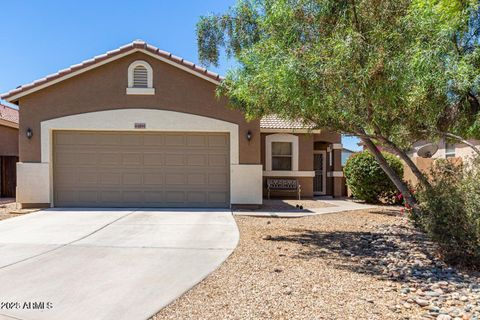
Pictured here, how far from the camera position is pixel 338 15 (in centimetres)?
596

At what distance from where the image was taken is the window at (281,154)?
16.1 metres

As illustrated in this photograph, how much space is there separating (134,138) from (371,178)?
9216mm

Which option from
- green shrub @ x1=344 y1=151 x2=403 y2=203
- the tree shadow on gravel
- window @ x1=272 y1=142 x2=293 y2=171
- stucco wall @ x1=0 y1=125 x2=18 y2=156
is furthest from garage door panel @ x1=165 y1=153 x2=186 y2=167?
stucco wall @ x1=0 y1=125 x2=18 y2=156

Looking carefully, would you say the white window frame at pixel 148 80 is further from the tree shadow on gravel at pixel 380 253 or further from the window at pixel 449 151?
the window at pixel 449 151

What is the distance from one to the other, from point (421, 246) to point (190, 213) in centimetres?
656

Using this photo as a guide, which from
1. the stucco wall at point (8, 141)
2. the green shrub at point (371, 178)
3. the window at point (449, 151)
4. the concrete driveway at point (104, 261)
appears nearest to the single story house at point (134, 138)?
the concrete driveway at point (104, 261)

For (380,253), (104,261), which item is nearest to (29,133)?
(104,261)

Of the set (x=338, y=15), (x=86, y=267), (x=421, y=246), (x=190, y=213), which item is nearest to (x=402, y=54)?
(x=338, y=15)

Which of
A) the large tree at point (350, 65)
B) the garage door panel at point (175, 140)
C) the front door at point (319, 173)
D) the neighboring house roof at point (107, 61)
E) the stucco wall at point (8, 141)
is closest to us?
the large tree at point (350, 65)

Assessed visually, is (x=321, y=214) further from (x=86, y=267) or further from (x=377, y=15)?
(x=86, y=267)

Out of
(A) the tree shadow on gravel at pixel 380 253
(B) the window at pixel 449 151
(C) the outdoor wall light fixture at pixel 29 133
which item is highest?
(C) the outdoor wall light fixture at pixel 29 133

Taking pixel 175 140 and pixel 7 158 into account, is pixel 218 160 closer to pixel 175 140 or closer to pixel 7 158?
pixel 175 140

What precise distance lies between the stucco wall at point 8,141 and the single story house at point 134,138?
236 inches

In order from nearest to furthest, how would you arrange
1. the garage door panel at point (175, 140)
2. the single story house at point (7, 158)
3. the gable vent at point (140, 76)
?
1. the gable vent at point (140, 76)
2. the garage door panel at point (175, 140)
3. the single story house at point (7, 158)
